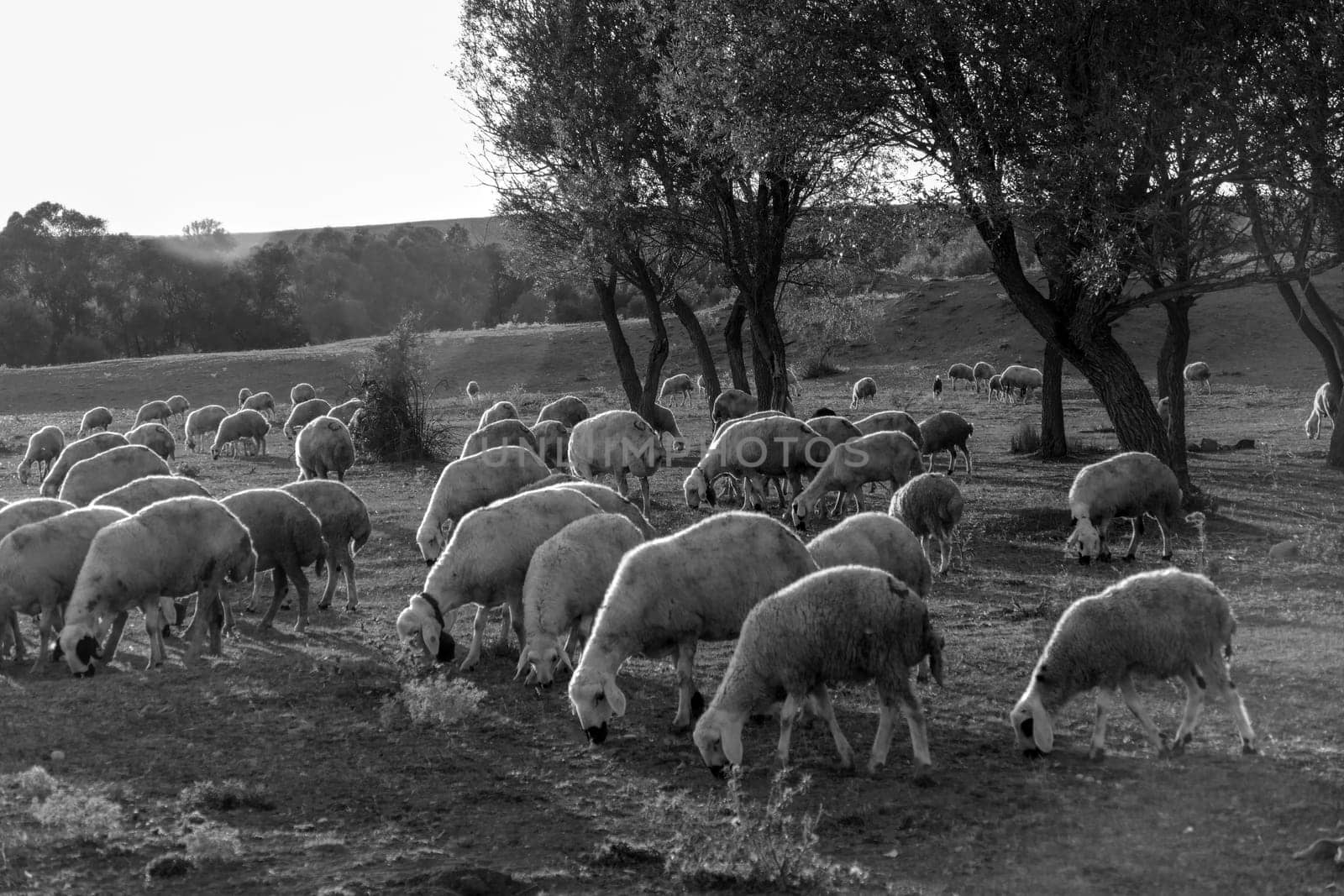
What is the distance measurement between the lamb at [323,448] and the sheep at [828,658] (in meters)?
16.5

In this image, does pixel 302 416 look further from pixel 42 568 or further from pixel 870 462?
pixel 42 568

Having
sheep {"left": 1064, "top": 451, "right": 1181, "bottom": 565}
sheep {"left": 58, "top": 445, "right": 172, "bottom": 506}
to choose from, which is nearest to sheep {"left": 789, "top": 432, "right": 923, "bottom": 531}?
sheep {"left": 1064, "top": 451, "right": 1181, "bottom": 565}

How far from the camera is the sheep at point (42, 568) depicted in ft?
40.7

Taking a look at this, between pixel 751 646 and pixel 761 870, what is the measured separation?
204 cm

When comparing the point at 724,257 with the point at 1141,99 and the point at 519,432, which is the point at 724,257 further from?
the point at 1141,99

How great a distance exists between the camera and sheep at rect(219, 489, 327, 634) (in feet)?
45.9

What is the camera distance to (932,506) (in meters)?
15.7

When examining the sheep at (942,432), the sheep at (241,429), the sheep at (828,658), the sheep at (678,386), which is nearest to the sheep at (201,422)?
the sheep at (241,429)

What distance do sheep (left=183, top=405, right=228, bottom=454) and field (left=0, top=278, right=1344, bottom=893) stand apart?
20.2m

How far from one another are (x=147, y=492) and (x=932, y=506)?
A: 8.91 metres

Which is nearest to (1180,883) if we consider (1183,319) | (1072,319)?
(1072,319)

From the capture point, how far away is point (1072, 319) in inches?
752

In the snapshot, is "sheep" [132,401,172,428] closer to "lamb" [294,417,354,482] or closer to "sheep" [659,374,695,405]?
"sheep" [659,374,695,405]

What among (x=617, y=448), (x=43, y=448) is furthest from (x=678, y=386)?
(x=617, y=448)
